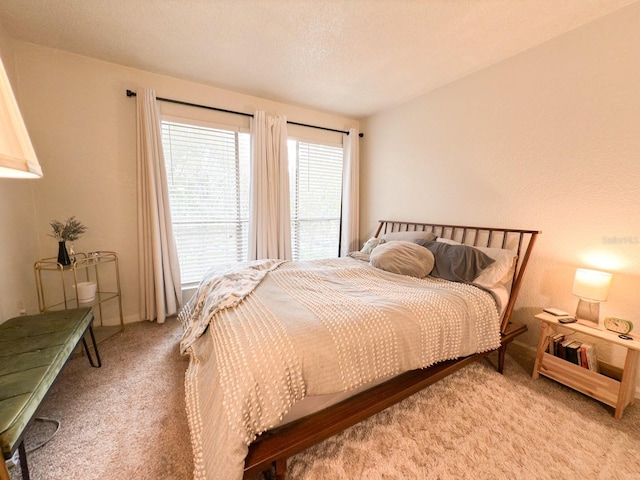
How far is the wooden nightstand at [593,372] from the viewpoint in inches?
62.6

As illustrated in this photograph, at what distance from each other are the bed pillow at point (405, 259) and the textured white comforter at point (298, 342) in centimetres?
23

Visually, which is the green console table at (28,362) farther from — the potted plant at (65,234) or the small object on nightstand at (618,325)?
the small object on nightstand at (618,325)

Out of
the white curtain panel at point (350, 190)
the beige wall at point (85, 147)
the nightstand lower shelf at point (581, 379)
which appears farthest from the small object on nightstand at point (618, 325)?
the beige wall at point (85, 147)

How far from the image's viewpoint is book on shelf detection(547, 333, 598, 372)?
1788 millimetres

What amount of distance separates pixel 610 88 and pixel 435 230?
5.52 feet

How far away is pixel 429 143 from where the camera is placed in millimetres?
3049

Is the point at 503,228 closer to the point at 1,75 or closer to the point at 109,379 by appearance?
the point at 1,75

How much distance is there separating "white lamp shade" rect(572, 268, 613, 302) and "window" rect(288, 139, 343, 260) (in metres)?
2.80

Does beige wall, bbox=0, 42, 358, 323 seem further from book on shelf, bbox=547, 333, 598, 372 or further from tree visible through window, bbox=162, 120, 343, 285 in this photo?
book on shelf, bbox=547, 333, 598, 372

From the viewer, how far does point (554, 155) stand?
2121mm

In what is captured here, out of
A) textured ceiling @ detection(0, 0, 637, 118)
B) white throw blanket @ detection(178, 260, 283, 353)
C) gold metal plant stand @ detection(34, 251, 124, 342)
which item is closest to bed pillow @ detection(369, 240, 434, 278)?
white throw blanket @ detection(178, 260, 283, 353)

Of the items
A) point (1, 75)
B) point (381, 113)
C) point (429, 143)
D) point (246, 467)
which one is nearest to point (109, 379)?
point (246, 467)

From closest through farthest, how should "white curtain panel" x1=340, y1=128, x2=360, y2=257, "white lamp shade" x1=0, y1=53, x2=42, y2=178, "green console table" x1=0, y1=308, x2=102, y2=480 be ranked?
"white lamp shade" x1=0, y1=53, x2=42, y2=178
"green console table" x1=0, y1=308, x2=102, y2=480
"white curtain panel" x1=340, y1=128, x2=360, y2=257

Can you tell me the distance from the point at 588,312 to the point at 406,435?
1662 millimetres
